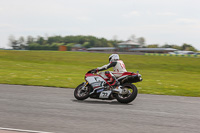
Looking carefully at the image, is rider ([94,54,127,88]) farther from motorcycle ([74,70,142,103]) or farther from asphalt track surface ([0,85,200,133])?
asphalt track surface ([0,85,200,133])

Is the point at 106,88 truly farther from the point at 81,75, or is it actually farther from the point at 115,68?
the point at 81,75

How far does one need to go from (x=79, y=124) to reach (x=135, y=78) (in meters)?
3.67

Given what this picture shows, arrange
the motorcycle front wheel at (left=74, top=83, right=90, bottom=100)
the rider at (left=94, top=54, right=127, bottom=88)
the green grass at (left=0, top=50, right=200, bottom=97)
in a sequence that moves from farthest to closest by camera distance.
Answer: the green grass at (left=0, top=50, right=200, bottom=97) → the motorcycle front wheel at (left=74, top=83, right=90, bottom=100) → the rider at (left=94, top=54, right=127, bottom=88)

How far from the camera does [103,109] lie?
822 centimetres

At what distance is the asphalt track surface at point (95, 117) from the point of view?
5.97 meters

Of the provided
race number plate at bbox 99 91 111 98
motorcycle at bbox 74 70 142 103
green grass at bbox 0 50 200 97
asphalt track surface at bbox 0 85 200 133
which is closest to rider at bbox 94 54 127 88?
motorcycle at bbox 74 70 142 103

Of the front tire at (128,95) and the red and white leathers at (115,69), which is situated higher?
the red and white leathers at (115,69)

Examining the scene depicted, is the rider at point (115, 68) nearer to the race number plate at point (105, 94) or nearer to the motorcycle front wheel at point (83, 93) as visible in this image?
the race number plate at point (105, 94)

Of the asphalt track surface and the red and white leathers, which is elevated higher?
the red and white leathers

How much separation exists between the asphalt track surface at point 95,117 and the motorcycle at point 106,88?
40cm

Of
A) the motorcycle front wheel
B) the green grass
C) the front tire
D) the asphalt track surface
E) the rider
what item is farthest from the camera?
the green grass

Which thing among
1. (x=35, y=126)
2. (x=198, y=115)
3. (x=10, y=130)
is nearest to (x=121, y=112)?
(x=198, y=115)

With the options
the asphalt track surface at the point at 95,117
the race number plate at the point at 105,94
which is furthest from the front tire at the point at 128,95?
the race number plate at the point at 105,94

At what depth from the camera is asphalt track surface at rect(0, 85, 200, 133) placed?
5969mm
